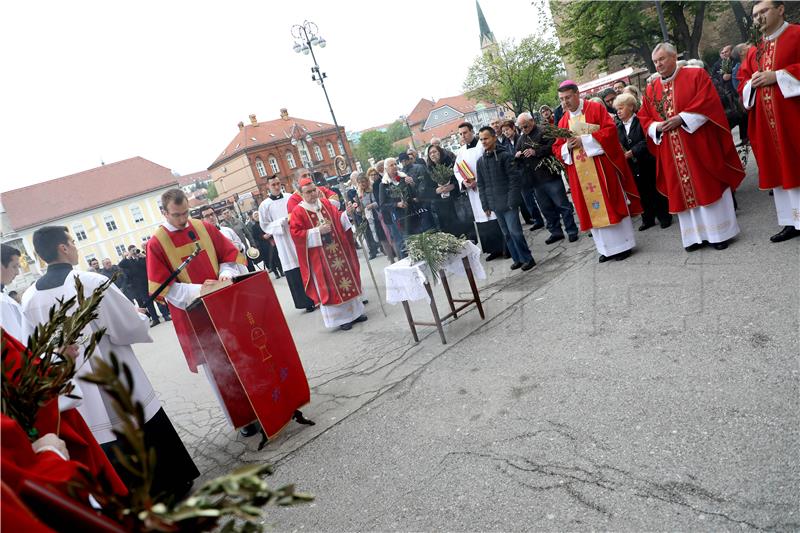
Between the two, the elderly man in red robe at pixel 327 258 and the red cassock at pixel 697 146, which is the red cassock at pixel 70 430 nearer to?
the elderly man in red robe at pixel 327 258

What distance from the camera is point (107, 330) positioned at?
3959 mm

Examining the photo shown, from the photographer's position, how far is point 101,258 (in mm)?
16656

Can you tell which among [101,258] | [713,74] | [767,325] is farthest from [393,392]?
[101,258]

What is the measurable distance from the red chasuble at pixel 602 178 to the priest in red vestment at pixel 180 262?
4330 mm

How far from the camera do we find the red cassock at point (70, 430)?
1891mm

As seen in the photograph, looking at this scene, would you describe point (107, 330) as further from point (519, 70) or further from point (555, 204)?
point (519, 70)

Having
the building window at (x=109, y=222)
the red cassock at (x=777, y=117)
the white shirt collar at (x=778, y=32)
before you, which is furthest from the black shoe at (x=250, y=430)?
the building window at (x=109, y=222)

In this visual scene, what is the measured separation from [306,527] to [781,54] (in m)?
5.88

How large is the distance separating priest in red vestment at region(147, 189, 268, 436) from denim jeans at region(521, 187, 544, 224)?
625 centimetres

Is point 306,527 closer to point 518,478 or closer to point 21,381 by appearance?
point 518,478

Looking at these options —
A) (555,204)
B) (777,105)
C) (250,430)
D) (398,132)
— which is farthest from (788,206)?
(398,132)

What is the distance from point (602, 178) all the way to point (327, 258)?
12.2 ft

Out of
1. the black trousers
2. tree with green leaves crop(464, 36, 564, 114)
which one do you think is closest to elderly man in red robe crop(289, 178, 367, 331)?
the black trousers

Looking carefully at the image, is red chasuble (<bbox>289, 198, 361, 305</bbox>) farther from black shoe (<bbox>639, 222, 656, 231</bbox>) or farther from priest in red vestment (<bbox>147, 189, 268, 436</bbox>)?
black shoe (<bbox>639, 222, 656, 231</bbox>)
